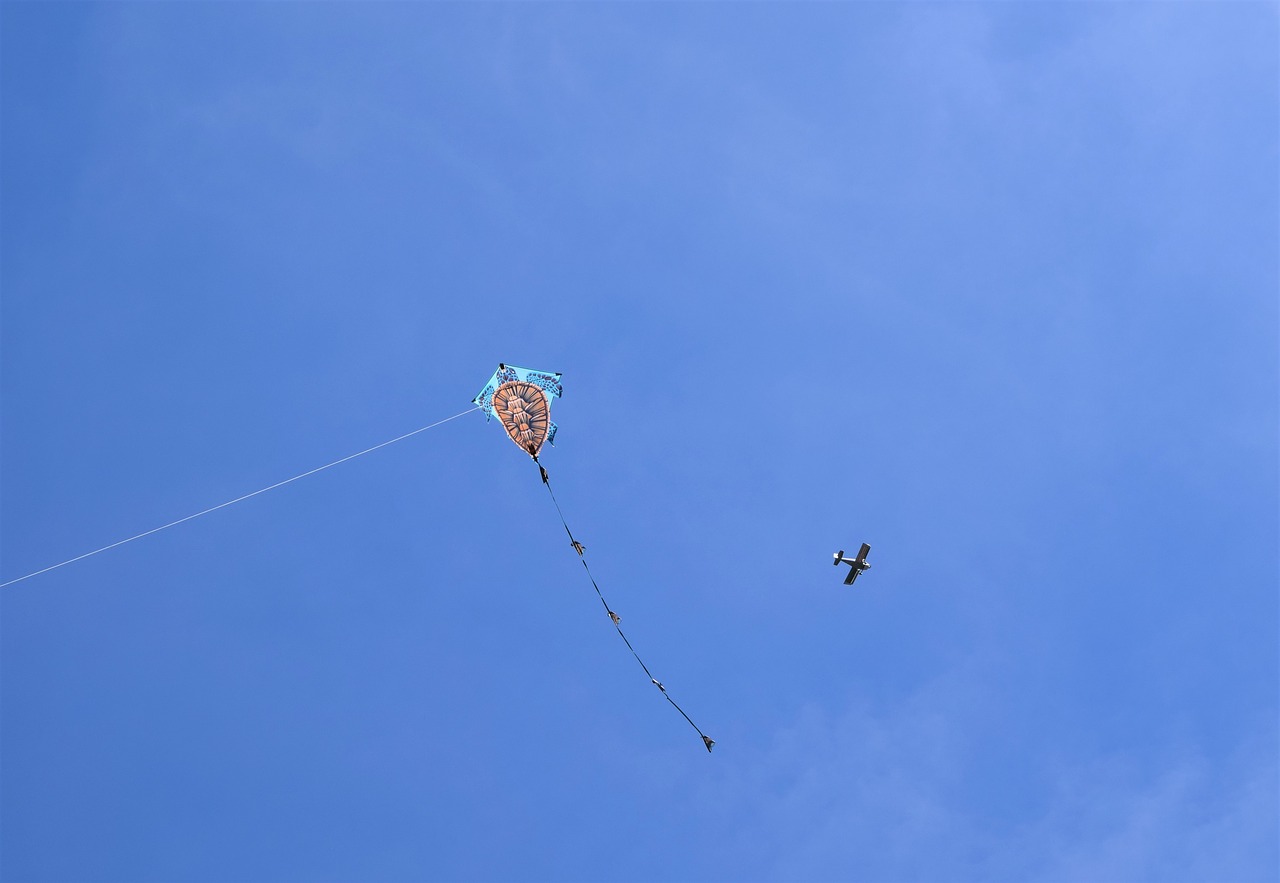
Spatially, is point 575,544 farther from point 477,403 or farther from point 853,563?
point 853,563

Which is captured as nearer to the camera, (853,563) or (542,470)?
(542,470)

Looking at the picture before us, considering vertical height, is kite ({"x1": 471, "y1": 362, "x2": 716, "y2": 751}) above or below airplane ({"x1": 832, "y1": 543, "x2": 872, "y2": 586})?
above

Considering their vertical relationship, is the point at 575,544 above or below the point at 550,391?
below

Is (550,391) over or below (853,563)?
over

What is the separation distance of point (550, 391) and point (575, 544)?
859cm

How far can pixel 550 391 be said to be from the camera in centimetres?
6500

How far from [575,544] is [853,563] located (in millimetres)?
16968

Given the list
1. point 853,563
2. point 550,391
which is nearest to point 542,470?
point 550,391

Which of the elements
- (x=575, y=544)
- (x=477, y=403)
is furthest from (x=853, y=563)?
(x=477, y=403)

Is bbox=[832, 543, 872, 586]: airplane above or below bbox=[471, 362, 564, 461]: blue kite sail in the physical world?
below

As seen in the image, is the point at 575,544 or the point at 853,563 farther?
the point at 853,563

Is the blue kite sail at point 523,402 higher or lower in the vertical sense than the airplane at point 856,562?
higher

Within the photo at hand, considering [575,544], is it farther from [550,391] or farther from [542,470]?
[550,391]

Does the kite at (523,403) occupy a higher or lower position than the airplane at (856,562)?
higher
